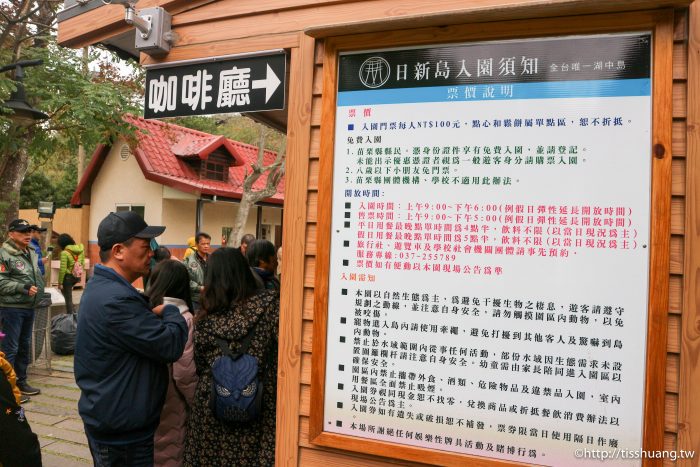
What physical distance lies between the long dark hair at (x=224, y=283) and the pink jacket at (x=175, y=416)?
35 centimetres

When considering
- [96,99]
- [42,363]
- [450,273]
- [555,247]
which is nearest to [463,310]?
[450,273]

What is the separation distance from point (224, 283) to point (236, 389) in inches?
23.5

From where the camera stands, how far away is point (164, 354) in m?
2.54

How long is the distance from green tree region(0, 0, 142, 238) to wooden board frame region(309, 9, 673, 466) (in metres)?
6.29

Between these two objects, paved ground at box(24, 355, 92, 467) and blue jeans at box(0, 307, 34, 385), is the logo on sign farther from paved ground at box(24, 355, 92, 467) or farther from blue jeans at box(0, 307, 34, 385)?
blue jeans at box(0, 307, 34, 385)

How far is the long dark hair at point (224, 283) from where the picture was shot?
116 inches

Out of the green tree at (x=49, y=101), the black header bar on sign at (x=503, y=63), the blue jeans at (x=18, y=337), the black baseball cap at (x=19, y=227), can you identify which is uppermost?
the green tree at (x=49, y=101)

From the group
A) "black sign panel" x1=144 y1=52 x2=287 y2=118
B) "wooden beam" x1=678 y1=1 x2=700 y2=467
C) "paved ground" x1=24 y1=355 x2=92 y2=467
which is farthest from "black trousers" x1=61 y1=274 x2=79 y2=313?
"wooden beam" x1=678 y1=1 x2=700 y2=467

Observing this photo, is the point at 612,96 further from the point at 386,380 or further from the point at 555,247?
the point at 386,380

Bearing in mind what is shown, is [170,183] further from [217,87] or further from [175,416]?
[217,87]

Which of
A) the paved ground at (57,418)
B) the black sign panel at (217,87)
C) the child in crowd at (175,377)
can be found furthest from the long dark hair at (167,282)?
the paved ground at (57,418)

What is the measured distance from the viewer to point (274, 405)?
2.85 metres

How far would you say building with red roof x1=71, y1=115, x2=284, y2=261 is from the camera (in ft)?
51.3

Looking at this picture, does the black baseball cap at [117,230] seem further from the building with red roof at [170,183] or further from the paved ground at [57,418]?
the building with red roof at [170,183]
